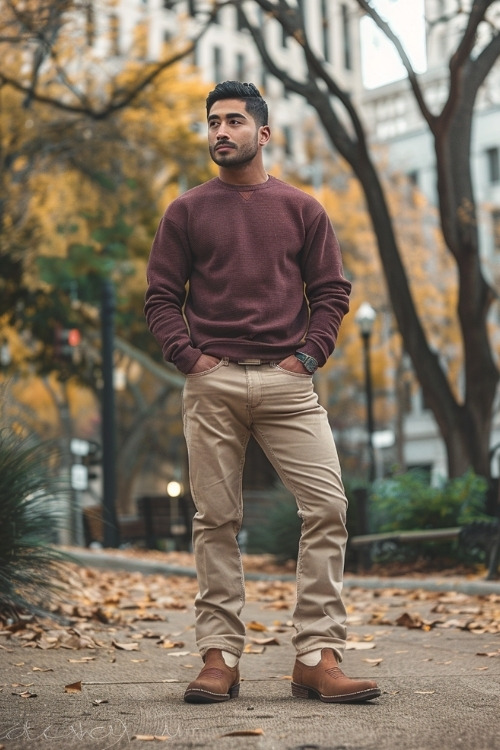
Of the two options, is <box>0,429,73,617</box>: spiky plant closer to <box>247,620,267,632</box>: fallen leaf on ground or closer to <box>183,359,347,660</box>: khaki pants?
<box>247,620,267,632</box>: fallen leaf on ground

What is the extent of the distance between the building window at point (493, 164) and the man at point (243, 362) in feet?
165

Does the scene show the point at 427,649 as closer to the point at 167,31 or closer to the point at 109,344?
the point at 109,344

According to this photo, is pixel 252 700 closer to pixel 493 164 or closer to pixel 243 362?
pixel 243 362

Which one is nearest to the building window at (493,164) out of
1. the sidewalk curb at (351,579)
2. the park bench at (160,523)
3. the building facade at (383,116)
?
the building facade at (383,116)

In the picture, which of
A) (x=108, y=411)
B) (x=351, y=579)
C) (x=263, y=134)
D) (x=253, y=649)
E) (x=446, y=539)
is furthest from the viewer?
(x=108, y=411)

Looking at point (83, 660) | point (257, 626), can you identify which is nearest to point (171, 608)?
point (257, 626)

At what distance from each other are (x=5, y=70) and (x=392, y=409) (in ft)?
98.2

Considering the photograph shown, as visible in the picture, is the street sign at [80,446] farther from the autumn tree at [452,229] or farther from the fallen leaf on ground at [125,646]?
the fallen leaf on ground at [125,646]

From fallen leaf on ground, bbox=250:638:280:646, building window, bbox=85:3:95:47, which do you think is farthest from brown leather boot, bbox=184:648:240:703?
building window, bbox=85:3:95:47

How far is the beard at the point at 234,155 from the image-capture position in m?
4.77

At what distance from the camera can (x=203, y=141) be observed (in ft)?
79.7

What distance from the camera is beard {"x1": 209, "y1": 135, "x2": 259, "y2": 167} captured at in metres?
4.77

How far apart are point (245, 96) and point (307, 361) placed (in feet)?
3.31

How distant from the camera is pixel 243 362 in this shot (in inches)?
185
